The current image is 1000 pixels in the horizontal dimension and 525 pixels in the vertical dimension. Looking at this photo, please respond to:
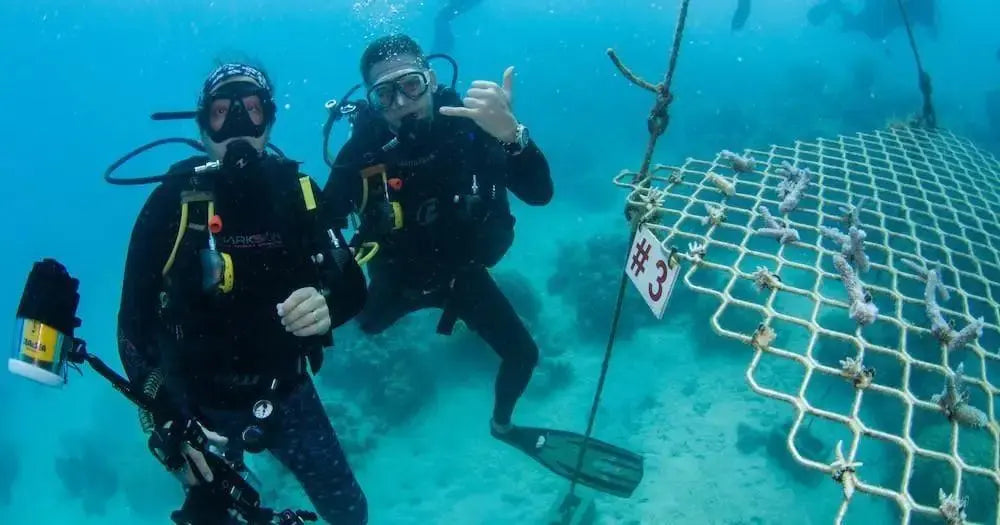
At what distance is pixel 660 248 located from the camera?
397 centimetres

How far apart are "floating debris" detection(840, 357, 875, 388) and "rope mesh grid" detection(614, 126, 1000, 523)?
0.03 m

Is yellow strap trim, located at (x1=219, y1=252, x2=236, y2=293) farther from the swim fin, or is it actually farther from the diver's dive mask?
the swim fin

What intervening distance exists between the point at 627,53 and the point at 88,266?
59.2 m

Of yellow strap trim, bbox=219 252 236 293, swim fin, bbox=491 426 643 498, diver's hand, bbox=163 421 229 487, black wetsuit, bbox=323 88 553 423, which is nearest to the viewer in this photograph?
diver's hand, bbox=163 421 229 487

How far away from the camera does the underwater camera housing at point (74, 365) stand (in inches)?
92.6

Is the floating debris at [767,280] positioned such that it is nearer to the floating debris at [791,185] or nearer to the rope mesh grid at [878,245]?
the rope mesh grid at [878,245]

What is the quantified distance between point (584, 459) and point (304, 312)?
4921mm

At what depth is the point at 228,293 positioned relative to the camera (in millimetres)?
3416

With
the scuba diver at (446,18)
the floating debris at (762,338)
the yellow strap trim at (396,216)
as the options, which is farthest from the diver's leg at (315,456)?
the scuba diver at (446,18)

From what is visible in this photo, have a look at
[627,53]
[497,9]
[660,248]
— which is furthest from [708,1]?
[660,248]

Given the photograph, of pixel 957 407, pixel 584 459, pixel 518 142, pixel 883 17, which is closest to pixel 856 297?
pixel 957 407

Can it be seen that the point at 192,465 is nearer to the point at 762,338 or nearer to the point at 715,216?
the point at 762,338

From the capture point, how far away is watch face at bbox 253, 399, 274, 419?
12.2 ft

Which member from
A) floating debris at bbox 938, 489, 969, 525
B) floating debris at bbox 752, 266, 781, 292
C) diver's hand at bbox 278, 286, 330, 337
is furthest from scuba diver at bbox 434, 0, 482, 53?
floating debris at bbox 938, 489, 969, 525
